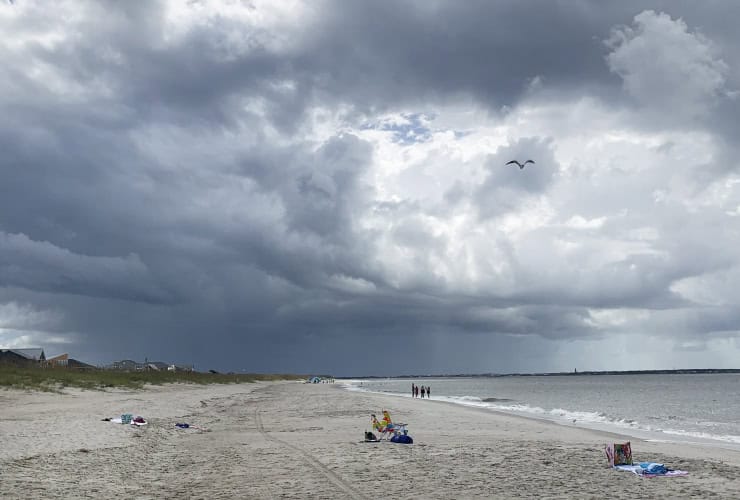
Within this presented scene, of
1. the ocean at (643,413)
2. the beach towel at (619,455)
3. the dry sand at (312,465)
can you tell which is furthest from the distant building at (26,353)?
the beach towel at (619,455)

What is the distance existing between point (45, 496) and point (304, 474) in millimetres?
5670

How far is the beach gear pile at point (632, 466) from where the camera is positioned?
14961 mm

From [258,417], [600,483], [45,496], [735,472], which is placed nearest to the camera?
[45,496]

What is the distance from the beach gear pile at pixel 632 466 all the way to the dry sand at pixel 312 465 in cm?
36

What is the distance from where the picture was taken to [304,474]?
47.5ft

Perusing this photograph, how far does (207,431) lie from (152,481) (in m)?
12.7

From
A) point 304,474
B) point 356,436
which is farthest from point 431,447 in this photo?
point 304,474

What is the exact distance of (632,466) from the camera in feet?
51.9

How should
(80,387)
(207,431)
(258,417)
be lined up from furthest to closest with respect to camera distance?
(80,387) → (258,417) → (207,431)

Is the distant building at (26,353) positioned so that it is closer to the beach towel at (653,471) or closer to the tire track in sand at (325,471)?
the tire track in sand at (325,471)

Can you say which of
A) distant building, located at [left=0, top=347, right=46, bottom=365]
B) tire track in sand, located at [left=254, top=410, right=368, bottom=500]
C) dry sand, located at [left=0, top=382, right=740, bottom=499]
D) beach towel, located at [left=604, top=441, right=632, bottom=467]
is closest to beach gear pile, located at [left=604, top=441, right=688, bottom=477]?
beach towel, located at [left=604, top=441, right=632, bottom=467]

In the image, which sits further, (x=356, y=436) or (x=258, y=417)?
(x=258, y=417)

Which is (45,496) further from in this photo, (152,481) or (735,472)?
(735,472)

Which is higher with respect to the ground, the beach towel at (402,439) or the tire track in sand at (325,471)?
the beach towel at (402,439)
